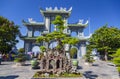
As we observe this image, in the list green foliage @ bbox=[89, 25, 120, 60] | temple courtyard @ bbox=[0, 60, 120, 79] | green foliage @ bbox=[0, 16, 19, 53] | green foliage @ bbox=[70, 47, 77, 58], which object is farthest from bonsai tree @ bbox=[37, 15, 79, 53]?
green foliage @ bbox=[70, 47, 77, 58]

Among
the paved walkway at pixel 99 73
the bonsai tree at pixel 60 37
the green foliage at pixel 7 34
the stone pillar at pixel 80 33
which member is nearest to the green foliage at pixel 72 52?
the stone pillar at pixel 80 33

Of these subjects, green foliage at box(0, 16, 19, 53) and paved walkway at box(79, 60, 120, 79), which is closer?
paved walkway at box(79, 60, 120, 79)

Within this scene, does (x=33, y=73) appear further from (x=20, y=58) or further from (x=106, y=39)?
(x=106, y=39)

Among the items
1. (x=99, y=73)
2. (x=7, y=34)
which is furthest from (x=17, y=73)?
(x=7, y=34)

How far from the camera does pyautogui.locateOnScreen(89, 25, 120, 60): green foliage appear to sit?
1389 inches

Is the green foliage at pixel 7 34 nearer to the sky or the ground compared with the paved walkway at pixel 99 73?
nearer to the sky

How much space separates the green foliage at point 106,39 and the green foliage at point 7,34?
14029 mm

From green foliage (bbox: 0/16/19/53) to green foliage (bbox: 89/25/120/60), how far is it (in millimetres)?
14029

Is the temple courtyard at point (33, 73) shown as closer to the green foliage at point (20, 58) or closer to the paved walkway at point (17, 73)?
the paved walkway at point (17, 73)

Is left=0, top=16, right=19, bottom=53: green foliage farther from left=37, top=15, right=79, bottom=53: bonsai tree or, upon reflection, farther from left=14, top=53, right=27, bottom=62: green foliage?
left=37, top=15, right=79, bottom=53: bonsai tree

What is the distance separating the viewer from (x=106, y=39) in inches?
1385

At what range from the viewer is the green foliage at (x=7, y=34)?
33500mm

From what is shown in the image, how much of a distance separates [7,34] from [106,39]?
16581 millimetres

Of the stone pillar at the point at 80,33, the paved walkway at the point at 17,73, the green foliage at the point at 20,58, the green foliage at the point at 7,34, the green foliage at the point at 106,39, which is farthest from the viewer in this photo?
the stone pillar at the point at 80,33
